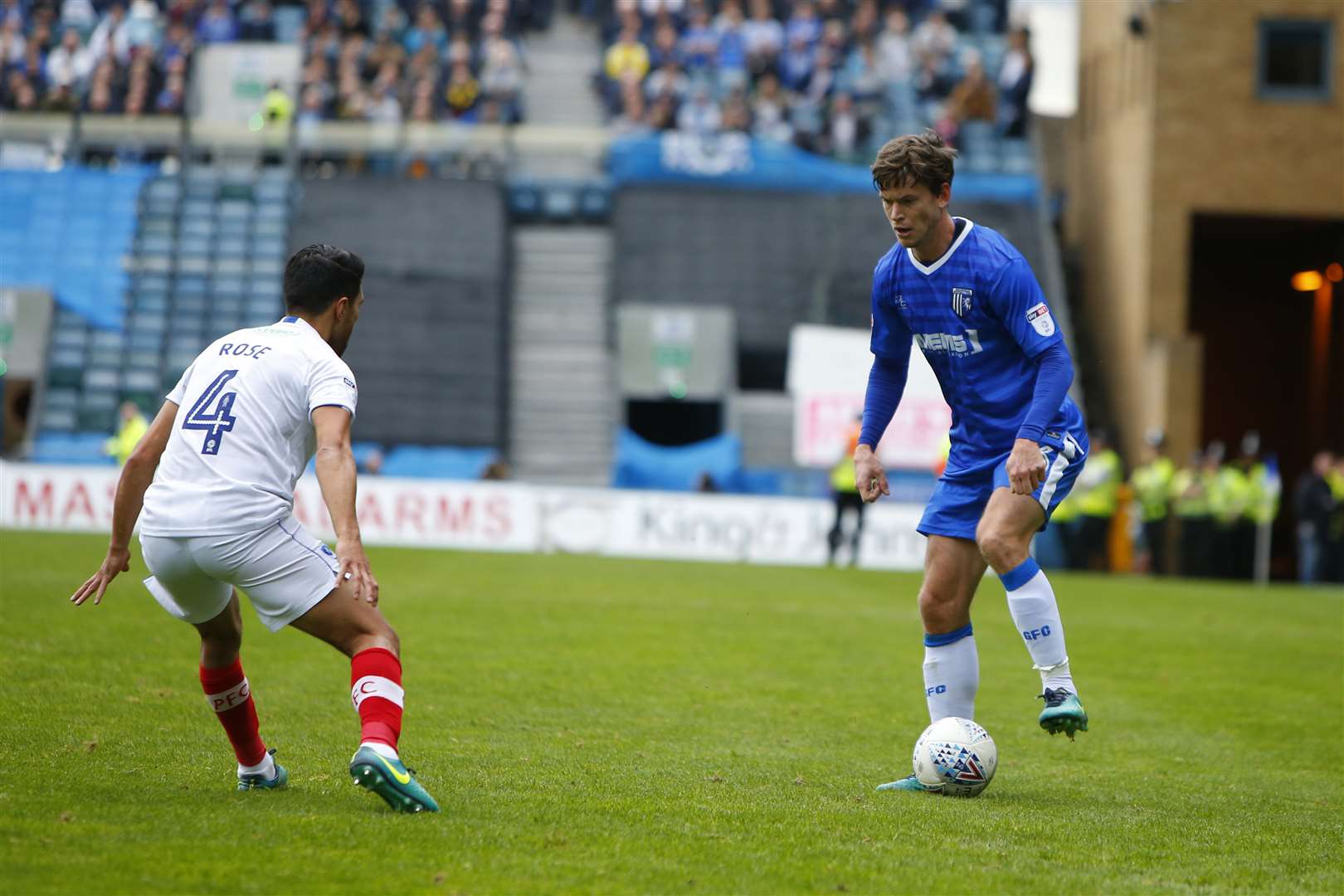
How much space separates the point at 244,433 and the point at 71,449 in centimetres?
2231

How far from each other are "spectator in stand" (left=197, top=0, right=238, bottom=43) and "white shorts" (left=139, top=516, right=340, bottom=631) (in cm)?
2785

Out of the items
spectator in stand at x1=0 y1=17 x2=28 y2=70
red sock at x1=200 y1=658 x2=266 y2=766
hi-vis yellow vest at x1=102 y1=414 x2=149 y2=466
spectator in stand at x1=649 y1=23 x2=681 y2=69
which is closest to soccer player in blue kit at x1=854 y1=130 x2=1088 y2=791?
red sock at x1=200 y1=658 x2=266 y2=766

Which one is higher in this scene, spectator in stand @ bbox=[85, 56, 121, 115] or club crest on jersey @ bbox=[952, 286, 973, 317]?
spectator in stand @ bbox=[85, 56, 121, 115]

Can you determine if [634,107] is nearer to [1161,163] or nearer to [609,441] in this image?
[609,441]

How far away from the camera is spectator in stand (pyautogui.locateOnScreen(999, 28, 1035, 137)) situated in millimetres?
31875

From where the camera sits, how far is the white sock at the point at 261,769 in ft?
19.5

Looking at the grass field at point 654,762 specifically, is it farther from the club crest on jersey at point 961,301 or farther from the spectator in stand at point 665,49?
the spectator in stand at point 665,49

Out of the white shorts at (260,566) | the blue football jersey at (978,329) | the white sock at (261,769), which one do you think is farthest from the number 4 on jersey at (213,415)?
the blue football jersey at (978,329)

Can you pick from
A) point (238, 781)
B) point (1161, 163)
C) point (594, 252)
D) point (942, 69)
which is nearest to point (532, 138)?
point (594, 252)

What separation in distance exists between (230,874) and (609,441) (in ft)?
78.8

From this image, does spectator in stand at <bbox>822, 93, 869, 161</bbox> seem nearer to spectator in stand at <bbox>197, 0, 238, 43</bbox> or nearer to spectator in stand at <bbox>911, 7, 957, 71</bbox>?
spectator in stand at <bbox>911, 7, 957, 71</bbox>

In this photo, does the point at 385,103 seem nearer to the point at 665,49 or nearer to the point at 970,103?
the point at 665,49

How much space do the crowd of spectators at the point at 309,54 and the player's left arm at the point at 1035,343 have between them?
80.7ft

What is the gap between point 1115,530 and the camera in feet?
92.7
